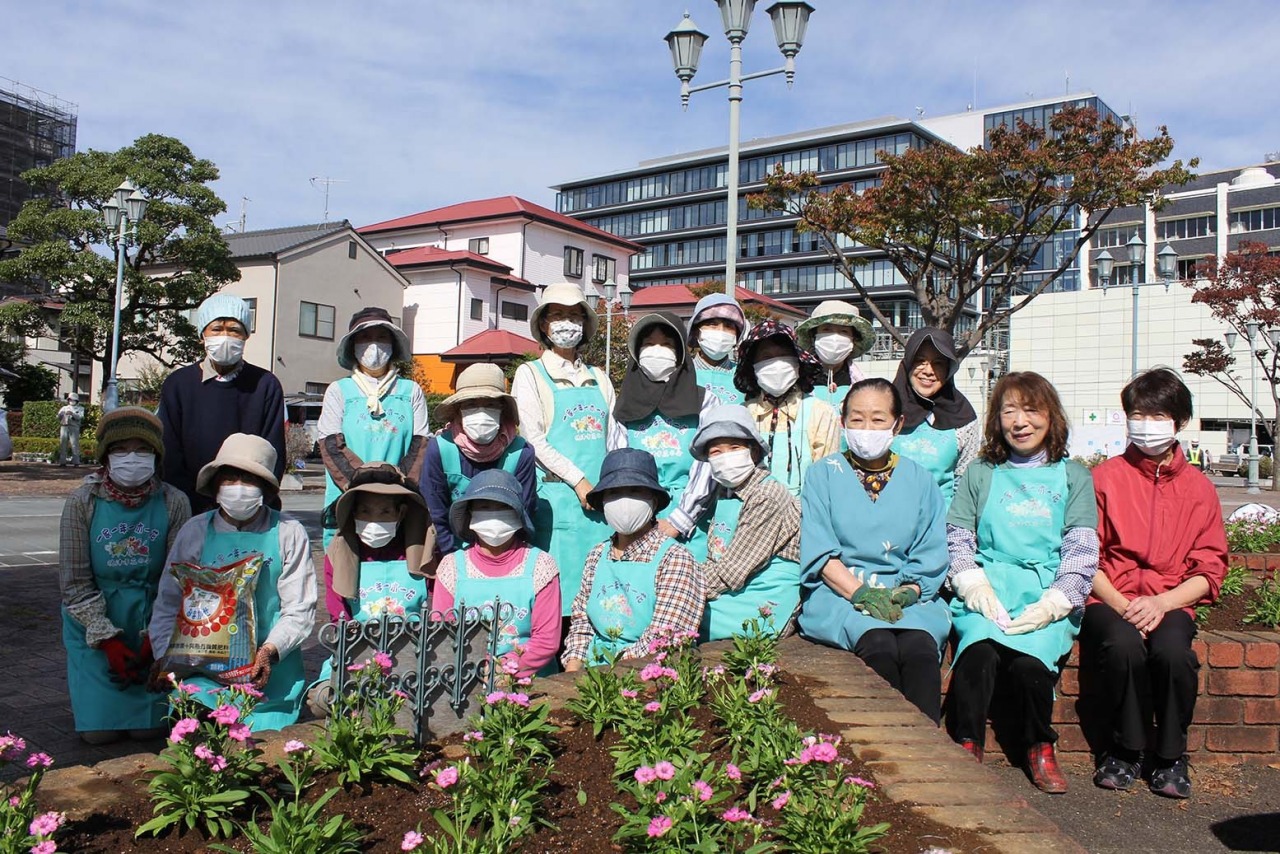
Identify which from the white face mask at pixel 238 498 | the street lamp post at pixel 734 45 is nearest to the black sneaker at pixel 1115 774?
the white face mask at pixel 238 498

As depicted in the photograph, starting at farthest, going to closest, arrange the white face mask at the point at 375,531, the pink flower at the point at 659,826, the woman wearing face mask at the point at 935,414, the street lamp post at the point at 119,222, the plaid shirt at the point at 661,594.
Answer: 1. the street lamp post at the point at 119,222
2. the woman wearing face mask at the point at 935,414
3. the white face mask at the point at 375,531
4. the plaid shirt at the point at 661,594
5. the pink flower at the point at 659,826

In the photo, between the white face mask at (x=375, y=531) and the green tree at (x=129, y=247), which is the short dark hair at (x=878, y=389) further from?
the green tree at (x=129, y=247)

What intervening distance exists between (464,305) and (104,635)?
137 feet

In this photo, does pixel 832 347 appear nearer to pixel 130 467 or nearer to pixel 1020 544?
pixel 1020 544

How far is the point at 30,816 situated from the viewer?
2.32 meters

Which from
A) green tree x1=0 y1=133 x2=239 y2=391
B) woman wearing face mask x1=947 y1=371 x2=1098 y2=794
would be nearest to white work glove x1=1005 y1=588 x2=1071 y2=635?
woman wearing face mask x1=947 y1=371 x2=1098 y2=794

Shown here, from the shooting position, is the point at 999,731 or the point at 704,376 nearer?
the point at 999,731

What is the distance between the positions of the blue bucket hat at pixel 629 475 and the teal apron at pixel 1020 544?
148cm

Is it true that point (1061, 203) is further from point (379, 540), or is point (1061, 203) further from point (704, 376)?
point (379, 540)

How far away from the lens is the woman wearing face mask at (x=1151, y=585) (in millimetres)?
4340

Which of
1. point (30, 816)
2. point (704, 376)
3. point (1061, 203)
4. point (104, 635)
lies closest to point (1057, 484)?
point (704, 376)

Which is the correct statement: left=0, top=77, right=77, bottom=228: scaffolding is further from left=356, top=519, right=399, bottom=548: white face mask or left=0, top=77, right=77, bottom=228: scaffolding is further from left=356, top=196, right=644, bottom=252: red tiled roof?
left=356, top=519, right=399, bottom=548: white face mask

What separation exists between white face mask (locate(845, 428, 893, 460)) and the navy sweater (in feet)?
9.39

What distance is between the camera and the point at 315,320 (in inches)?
1576
